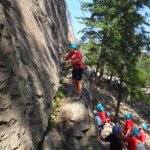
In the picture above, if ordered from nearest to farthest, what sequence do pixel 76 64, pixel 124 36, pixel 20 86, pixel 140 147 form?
pixel 20 86 → pixel 140 147 → pixel 76 64 → pixel 124 36

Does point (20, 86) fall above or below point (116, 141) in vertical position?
above

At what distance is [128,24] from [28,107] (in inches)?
429

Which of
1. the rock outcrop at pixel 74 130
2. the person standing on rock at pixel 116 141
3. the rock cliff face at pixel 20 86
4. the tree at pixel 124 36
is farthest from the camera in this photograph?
the tree at pixel 124 36

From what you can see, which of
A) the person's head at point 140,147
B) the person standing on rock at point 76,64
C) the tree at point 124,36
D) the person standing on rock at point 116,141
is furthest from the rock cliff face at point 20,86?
the tree at point 124,36

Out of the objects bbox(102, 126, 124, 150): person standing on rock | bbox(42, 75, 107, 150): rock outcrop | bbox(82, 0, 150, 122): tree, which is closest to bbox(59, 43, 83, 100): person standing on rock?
bbox(42, 75, 107, 150): rock outcrop

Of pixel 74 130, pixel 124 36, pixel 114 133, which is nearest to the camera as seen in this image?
pixel 114 133

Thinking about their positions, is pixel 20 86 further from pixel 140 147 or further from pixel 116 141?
pixel 140 147

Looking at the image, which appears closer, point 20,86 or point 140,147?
point 20,86

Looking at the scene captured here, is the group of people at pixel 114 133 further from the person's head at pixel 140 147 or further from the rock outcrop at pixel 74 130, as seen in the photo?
the rock outcrop at pixel 74 130

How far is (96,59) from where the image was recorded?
11.2m

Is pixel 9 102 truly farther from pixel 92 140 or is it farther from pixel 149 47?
pixel 149 47

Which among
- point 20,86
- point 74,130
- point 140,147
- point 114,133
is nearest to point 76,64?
point 74,130

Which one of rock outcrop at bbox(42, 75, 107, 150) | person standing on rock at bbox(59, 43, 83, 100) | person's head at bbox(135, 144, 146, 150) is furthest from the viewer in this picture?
person standing on rock at bbox(59, 43, 83, 100)

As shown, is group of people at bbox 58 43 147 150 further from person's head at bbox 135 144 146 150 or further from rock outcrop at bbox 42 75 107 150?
rock outcrop at bbox 42 75 107 150
